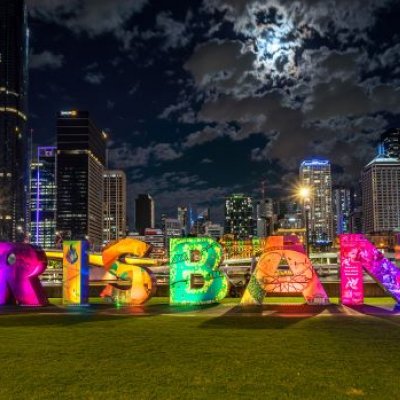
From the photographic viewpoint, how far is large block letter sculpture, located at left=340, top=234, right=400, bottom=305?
20297 millimetres

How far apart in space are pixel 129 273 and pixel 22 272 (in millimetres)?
4547

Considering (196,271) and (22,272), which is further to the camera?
(22,272)

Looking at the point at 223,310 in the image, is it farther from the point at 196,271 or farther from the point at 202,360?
the point at 202,360

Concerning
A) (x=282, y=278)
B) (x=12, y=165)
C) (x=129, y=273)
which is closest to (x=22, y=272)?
(x=129, y=273)

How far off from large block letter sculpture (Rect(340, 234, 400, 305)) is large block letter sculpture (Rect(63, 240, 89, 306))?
35.7 ft

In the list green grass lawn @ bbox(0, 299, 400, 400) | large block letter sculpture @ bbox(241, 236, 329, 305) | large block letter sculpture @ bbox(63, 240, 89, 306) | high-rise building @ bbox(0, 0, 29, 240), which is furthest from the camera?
high-rise building @ bbox(0, 0, 29, 240)

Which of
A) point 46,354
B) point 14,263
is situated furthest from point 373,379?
point 14,263

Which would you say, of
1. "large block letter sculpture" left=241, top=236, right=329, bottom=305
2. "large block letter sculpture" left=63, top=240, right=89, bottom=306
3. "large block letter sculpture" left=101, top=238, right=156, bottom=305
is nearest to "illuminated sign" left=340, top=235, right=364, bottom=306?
"large block letter sculpture" left=241, top=236, right=329, bottom=305

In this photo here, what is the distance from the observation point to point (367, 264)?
68.0 feet

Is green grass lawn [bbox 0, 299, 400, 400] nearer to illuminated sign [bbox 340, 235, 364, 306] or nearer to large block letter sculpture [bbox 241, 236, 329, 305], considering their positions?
illuminated sign [bbox 340, 235, 364, 306]

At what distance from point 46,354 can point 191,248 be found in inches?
456

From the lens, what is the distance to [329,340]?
12.1 m

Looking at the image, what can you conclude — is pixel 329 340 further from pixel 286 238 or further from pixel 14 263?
pixel 14 263

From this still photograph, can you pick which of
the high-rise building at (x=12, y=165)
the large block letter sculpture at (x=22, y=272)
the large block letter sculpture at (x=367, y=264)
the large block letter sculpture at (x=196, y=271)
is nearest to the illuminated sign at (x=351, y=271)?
the large block letter sculpture at (x=367, y=264)
